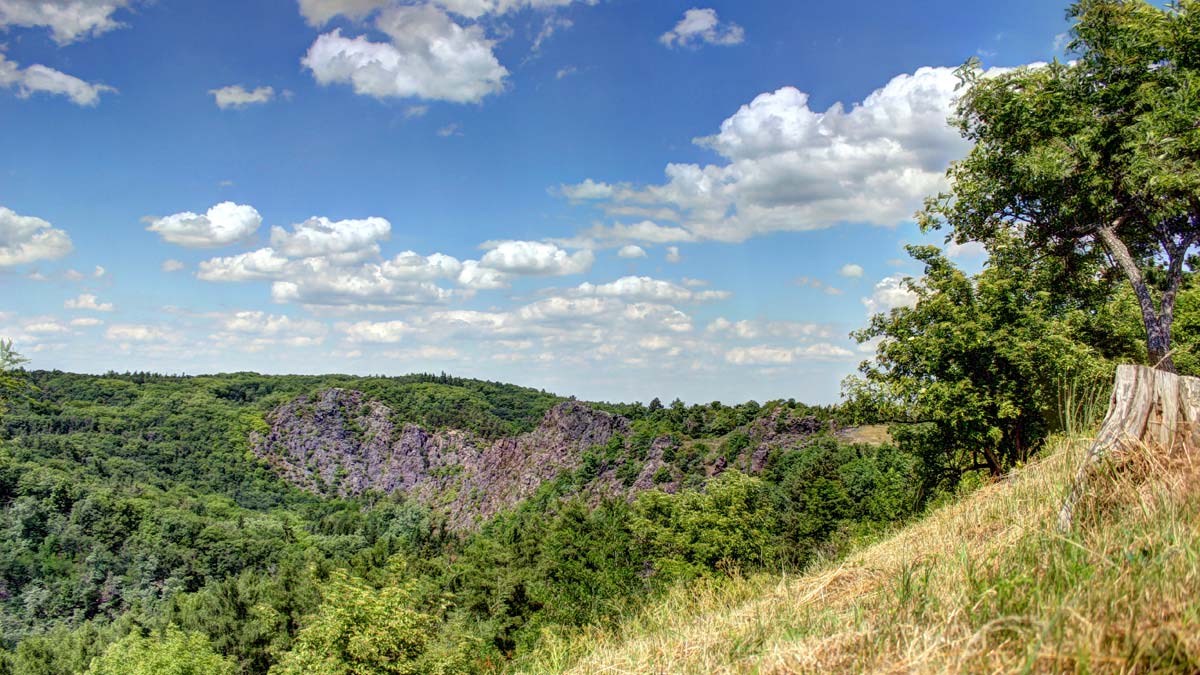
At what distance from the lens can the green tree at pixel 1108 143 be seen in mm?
A: 9992

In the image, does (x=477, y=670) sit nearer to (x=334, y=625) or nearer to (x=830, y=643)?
(x=334, y=625)

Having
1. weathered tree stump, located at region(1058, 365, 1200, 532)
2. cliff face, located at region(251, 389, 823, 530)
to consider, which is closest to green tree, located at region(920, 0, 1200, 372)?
weathered tree stump, located at region(1058, 365, 1200, 532)

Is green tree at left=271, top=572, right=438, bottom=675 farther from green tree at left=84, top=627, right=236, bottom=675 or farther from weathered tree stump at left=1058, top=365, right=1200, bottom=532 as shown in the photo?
weathered tree stump at left=1058, top=365, right=1200, bottom=532

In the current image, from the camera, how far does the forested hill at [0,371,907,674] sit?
38.8 metres

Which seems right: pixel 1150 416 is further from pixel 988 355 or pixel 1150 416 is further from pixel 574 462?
pixel 574 462

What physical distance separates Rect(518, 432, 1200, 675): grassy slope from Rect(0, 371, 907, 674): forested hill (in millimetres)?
1868

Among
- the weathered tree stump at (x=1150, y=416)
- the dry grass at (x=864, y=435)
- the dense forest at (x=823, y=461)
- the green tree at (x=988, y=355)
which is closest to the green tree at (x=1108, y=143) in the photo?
the dense forest at (x=823, y=461)

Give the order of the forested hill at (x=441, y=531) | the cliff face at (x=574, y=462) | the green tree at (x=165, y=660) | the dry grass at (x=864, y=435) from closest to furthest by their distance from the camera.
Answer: the forested hill at (x=441, y=531), the green tree at (x=165, y=660), the dry grass at (x=864, y=435), the cliff face at (x=574, y=462)

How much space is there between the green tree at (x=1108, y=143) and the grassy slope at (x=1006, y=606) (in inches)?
236

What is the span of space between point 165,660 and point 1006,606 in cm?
4895

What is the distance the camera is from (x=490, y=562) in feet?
185

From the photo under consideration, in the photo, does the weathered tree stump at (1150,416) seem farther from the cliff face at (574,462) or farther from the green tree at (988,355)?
the cliff face at (574,462)

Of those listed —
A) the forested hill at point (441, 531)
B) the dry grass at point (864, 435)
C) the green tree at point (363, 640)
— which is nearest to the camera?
the green tree at point (363, 640)

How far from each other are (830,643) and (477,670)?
35185 millimetres
